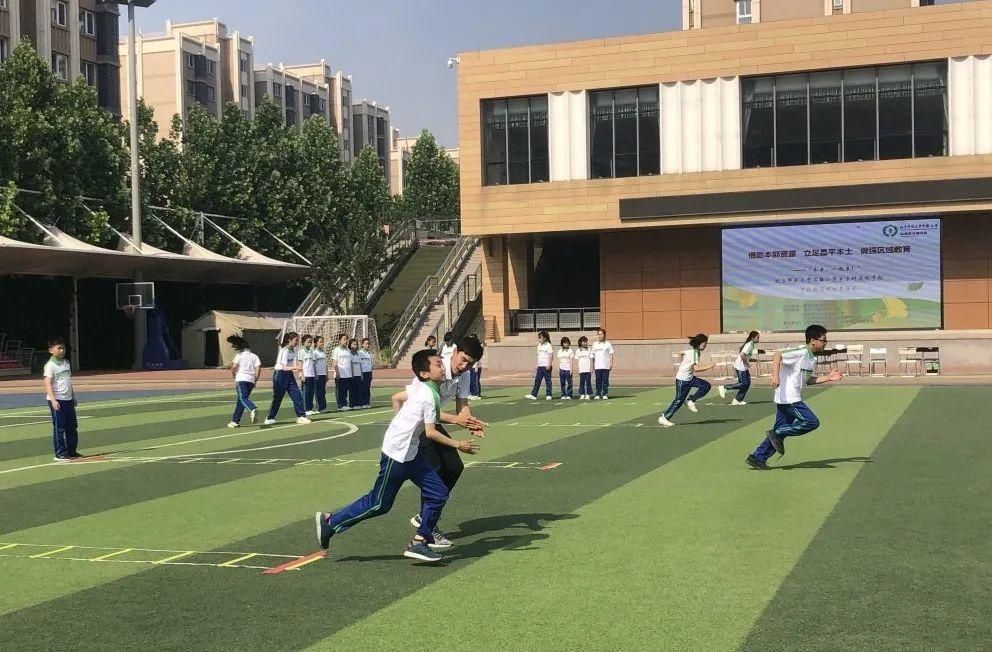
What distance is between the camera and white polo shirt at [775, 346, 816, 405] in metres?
14.3

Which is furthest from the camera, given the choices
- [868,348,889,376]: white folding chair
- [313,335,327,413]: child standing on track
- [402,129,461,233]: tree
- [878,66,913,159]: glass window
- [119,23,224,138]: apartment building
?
[119,23,224,138]: apartment building

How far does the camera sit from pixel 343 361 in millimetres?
26281

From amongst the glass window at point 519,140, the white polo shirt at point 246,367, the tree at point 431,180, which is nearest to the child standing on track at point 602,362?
the white polo shirt at point 246,367

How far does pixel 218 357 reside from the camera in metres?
52.7

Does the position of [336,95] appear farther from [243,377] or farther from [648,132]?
[243,377]

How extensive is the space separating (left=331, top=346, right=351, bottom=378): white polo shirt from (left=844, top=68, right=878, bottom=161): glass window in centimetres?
2505

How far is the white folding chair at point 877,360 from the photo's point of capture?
126 ft

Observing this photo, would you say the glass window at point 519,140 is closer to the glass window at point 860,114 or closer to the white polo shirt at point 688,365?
the glass window at point 860,114

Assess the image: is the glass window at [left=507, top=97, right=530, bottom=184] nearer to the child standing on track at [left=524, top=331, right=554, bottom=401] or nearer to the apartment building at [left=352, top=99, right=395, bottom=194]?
the child standing on track at [left=524, top=331, right=554, bottom=401]

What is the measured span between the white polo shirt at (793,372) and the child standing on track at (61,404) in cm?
991

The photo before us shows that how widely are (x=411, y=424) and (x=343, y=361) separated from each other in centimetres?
1725

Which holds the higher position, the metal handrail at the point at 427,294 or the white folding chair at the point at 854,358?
the metal handrail at the point at 427,294

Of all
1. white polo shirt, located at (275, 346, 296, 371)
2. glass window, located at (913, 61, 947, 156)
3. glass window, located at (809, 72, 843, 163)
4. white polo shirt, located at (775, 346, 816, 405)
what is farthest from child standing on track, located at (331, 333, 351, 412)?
glass window, located at (913, 61, 947, 156)

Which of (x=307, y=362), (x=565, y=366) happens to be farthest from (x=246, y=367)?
(x=565, y=366)
